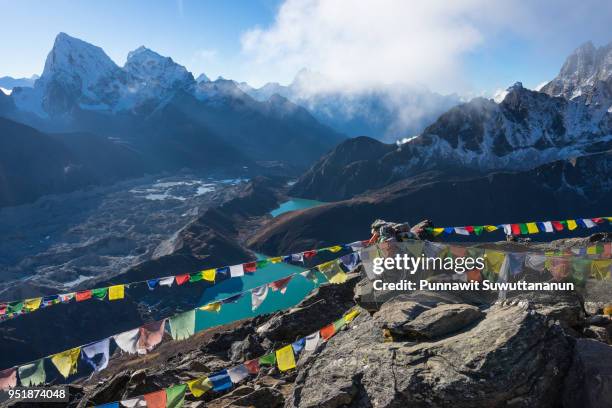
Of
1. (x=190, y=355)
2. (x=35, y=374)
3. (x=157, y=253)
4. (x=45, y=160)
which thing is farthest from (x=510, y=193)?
(x=45, y=160)

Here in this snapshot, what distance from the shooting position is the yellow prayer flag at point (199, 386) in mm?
13102

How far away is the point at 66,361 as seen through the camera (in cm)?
1521

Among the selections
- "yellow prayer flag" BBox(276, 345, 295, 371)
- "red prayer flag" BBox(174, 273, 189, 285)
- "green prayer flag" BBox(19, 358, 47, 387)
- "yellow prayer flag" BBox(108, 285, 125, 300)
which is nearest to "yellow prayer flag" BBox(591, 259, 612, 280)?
"yellow prayer flag" BBox(276, 345, 295, 371)

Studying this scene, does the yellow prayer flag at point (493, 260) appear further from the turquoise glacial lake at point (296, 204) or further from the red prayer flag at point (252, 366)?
the turquoise glacial lake at point (296, 204)

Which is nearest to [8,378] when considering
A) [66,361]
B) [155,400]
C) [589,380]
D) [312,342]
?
[66,361]

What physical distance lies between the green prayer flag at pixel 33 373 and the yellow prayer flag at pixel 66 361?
415 mm

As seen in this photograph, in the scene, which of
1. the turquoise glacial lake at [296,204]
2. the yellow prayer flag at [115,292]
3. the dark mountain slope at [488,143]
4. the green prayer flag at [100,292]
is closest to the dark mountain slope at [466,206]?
the turquoise glacial lake at [296,204]

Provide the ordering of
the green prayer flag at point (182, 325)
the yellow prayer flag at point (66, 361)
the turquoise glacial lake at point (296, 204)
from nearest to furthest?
the yellow prayer flag at point (66, 361)
the green prayer flag at point (182, 325)
the turquoise glacial lake at point (296, 204)

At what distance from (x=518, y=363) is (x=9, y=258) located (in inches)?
5481

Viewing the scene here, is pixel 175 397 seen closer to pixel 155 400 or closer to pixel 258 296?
pixel 155 400

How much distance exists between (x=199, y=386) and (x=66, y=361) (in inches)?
202

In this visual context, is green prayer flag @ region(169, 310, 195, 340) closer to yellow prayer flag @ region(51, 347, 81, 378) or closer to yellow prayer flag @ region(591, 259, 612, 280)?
yellow prayer flag @ region(51, 347, 81, 378)

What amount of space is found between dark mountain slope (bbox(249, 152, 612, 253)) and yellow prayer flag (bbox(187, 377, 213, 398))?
96.1 metres

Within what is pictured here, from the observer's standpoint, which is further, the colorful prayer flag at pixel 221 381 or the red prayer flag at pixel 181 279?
the red prayer flag at pixel 181 279
